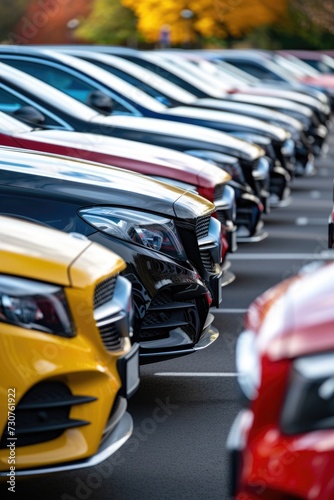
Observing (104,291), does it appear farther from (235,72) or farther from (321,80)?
(321,80)

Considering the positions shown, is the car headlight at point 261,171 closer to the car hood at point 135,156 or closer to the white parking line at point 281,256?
the white parking line at point 281,256

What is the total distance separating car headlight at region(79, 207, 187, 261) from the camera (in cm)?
650

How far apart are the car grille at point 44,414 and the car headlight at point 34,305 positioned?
21 cm

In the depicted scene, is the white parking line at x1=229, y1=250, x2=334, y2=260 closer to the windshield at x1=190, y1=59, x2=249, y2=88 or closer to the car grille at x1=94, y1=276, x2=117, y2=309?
the car grille at x1=94, y1=276, x2=117, y2=309

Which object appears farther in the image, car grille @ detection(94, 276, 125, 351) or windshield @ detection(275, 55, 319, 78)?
windshield @ detection(275, 55, 319, 78)

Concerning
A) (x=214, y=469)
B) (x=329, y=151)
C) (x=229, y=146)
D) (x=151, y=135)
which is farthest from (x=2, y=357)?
(x=329, y=151)

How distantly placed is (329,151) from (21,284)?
23.4 metres

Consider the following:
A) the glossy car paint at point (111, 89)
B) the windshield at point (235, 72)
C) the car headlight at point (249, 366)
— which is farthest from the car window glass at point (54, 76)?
the windshield at point (235, 72)

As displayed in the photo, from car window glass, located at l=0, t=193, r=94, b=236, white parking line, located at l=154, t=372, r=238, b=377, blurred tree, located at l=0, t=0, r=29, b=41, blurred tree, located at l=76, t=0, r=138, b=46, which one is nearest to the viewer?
car window glass, located at l=0, t=193, r=94, b=236

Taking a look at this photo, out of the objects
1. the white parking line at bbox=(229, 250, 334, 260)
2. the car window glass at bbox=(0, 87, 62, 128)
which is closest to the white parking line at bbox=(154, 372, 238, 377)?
the car window glass at bbox=(0, 87, 62, 128)

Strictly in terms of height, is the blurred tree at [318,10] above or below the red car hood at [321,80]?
below

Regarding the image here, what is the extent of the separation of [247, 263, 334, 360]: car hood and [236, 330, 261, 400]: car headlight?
1.5 inches

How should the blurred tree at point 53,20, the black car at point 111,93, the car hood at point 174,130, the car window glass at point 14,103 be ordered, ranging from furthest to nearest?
the blurred tree at point 53,20, the black car at point 111,93, the car hood at point 174,130, the car window glass at point 14,103

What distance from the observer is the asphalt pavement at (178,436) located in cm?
527
